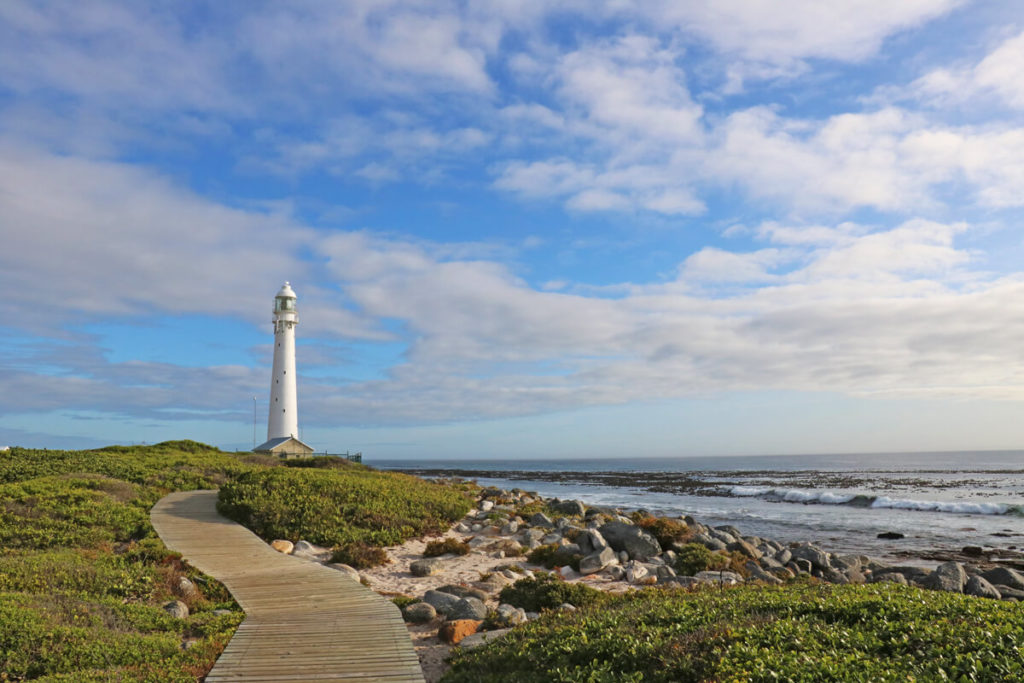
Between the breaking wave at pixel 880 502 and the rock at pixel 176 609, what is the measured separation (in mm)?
42380

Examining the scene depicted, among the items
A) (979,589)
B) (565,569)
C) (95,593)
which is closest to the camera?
(95,593)

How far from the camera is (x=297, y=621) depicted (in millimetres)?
10086

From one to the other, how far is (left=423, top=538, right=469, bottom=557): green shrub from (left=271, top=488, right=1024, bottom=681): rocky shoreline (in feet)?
0.43

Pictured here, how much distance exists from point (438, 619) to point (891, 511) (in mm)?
37940

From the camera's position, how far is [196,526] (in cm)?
1817

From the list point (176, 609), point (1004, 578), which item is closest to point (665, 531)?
point (1004, 578)

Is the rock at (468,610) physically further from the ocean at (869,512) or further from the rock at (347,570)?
the ocean at (869,512)

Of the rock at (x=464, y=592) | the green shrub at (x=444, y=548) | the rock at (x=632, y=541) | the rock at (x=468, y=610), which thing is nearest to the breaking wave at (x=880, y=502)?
the rock at (x=632, y=541)

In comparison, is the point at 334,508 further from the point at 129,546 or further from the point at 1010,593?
the point at 1010,593

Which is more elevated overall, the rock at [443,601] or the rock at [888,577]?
the rock at [443,601]

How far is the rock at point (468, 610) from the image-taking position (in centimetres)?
1092

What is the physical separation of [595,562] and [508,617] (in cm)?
589

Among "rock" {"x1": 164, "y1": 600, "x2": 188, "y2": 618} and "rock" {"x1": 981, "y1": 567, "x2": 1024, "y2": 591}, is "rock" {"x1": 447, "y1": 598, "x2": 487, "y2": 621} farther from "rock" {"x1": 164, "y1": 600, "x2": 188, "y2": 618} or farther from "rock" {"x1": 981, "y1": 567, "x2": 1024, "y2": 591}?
"rock" {"x1": 981, "y1": 567, "x2": 1024, "y2": 591}

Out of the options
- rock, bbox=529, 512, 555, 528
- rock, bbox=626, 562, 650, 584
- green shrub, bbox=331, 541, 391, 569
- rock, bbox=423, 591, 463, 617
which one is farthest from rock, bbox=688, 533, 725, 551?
rock, bbox=423, 591, 463, 617
